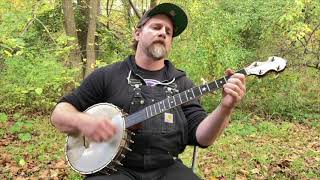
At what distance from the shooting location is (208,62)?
891 cm

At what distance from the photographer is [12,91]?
8.64 meters

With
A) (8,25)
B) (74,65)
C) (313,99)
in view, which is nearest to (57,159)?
(8,25)

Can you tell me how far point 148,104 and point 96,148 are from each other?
451 mm

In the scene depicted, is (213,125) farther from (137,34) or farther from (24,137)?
(24,137)

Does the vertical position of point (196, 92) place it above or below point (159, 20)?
below

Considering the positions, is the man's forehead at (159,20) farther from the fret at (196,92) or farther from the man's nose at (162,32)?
the fret at (196,92)

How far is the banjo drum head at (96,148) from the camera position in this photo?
2.96 meters

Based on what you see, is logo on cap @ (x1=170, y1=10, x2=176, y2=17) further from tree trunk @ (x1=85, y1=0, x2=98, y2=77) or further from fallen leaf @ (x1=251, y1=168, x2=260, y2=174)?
tree trunk @ (x1=85, y1=0, x2=98, y2=77)

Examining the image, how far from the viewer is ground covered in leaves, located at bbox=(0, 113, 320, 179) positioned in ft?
16.7

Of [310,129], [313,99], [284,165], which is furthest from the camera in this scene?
[313,99]

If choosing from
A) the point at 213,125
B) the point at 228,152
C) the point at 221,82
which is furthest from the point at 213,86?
the point at 228,152

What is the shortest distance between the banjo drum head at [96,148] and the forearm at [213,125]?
53cm

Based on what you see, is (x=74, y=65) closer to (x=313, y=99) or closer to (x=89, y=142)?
(x=313, y=99)

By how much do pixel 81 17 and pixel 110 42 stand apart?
89 centimetres
